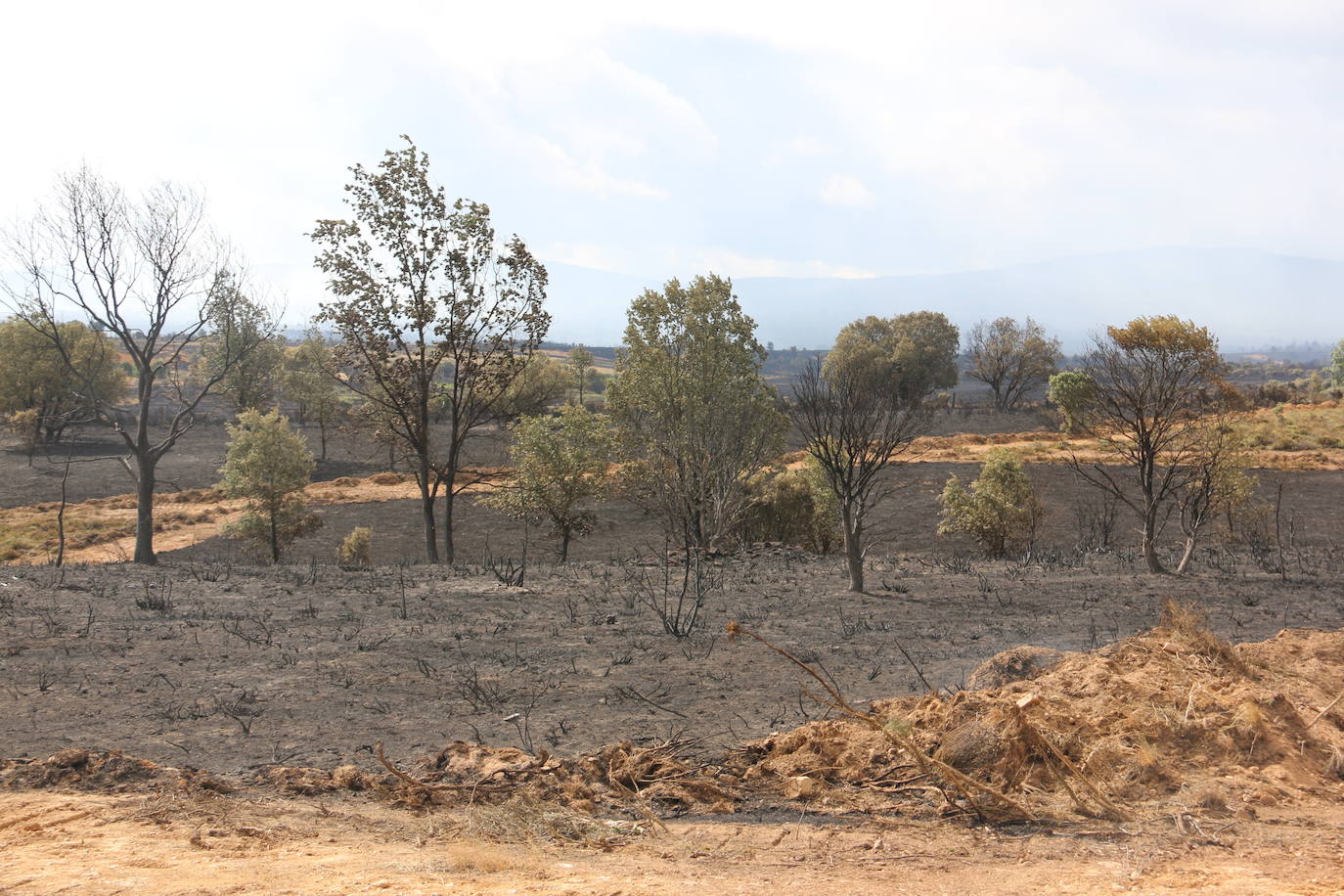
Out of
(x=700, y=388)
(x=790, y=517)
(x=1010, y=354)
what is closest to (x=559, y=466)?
(x=700, y=388)

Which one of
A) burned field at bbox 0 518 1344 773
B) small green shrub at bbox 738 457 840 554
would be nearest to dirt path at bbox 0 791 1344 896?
burned field at bbox 0 518 1344 773

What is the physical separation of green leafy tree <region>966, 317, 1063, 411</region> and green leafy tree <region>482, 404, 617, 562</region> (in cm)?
5697

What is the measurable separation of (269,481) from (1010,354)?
64281mm

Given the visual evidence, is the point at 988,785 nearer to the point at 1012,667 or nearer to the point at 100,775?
the point at 1012,667

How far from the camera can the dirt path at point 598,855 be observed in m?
4.31

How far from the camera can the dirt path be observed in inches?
170

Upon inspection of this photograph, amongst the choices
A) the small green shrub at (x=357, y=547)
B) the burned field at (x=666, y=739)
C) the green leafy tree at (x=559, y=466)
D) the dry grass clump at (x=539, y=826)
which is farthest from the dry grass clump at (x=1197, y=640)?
the small green shrub at (x=357, y=547)

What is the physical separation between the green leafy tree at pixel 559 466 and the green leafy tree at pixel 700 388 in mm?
1245

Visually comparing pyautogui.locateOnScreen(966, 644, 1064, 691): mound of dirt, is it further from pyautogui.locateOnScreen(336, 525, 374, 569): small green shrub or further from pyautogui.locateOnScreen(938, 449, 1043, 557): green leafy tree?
pyautogui.locateOnScreen(336, 525, 374, 569): small green shrub

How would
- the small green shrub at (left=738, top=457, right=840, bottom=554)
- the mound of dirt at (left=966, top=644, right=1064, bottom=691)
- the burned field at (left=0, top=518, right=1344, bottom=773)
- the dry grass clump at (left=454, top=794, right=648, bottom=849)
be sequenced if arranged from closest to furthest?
1. the dry grass clump at (left=454, top=794, right=648, bottom=849)
2. the burned field at (left=0, top=518, right=1344, bottom=773)
3. the mound of dirt at (left=966, top=644, right=1064, bottom=691)
4. the small green shrub at (left=738, top=457, right=840, bottom=554)

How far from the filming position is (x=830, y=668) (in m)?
8.58

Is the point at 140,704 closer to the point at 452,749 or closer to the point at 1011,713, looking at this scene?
the point at 452,749

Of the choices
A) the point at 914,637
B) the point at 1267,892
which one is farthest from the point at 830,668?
the point at 1267,892

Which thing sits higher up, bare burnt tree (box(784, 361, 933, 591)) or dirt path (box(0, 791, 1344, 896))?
bare burnt tree (box(784, 361, 933, 591))
